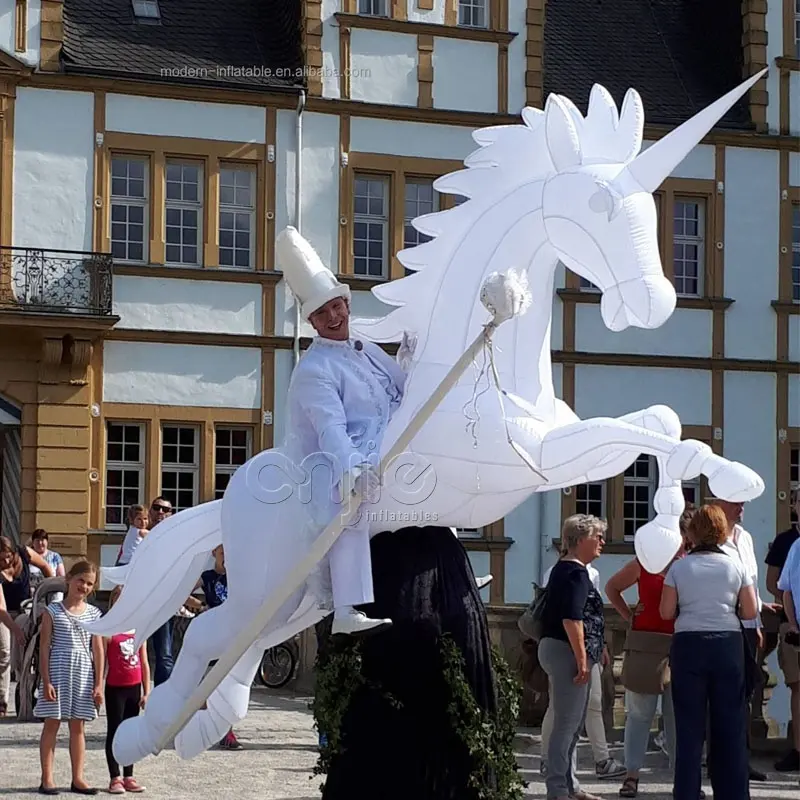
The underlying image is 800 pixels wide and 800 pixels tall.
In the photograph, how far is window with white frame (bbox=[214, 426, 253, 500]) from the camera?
2325 cm

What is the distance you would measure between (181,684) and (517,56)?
18.3 m

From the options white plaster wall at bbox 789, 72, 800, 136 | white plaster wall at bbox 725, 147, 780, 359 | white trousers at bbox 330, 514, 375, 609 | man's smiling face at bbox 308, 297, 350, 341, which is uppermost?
white plaster wall at bbox 789, 72, 800, 136

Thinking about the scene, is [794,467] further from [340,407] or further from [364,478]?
[364,478]

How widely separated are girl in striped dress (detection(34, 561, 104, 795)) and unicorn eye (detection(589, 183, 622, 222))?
472cm

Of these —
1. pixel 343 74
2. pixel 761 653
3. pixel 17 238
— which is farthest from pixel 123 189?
pixel 761 653

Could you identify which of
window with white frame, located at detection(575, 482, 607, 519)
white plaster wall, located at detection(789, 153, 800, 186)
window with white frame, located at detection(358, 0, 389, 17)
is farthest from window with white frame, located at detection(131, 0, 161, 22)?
white plaster wall, located at detection(789, 153, 800, 186)

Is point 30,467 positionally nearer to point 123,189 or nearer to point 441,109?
point 123,189

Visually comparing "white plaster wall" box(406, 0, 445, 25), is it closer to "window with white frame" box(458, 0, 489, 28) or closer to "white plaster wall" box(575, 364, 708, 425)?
"window with white frame" box(458, 0, 489, 28)

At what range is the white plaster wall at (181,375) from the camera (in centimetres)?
2272

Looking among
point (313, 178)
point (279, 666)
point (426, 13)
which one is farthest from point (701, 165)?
point (279, 666)

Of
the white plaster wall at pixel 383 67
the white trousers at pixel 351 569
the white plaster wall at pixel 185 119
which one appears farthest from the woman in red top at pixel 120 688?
the white plaster wall at pixel 383 67

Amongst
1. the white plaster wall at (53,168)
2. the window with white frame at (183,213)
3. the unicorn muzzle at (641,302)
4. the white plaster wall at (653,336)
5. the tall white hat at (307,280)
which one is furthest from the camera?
the white plaster wall at (653,336)

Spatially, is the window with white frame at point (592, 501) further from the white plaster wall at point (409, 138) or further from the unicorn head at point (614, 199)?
the unicorn head at point (614, 199)

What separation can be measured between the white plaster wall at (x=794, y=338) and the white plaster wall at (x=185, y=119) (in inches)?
300
